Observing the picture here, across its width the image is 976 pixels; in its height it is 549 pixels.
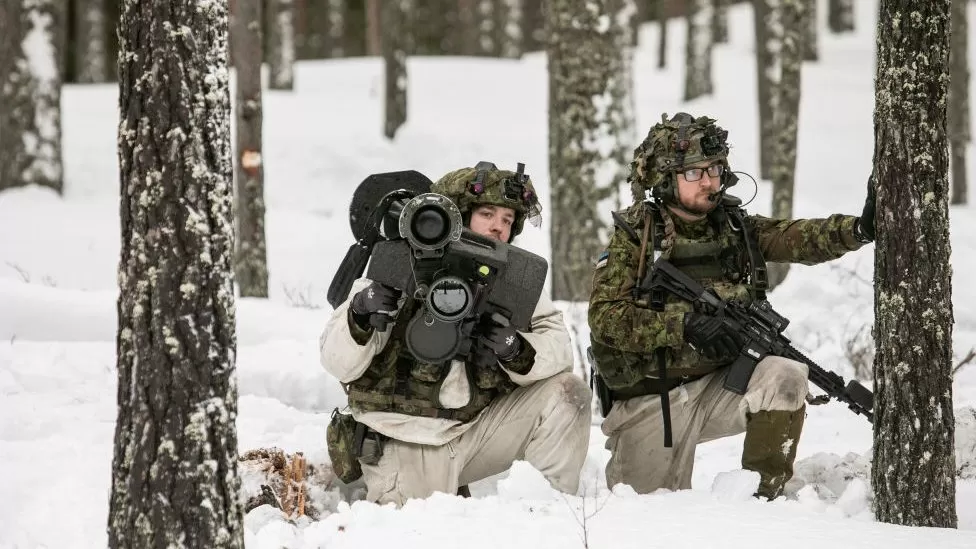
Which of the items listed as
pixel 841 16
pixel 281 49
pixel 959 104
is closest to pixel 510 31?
pixel 841 16

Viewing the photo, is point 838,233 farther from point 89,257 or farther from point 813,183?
point 813,183

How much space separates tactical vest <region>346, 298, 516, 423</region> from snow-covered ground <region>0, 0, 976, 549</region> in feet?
1.75

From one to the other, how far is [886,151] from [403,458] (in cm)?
225

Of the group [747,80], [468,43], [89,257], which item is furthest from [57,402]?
[468,43]

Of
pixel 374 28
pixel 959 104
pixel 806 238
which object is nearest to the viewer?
pixel 806 238

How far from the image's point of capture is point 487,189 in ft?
15.4

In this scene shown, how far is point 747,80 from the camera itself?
21.3 m

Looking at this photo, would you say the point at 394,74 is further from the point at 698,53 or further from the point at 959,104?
the point at 959,104

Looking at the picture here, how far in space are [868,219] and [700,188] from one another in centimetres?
77

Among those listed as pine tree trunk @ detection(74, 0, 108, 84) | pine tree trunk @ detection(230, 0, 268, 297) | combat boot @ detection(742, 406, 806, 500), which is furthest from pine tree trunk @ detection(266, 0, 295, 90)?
combat boot @ detection(742, 406, 806, 500)

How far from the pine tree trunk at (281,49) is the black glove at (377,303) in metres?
14.9

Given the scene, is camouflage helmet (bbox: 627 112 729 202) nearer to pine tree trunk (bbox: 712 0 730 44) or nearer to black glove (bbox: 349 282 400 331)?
black glove (bbox: 349 282 400 331)

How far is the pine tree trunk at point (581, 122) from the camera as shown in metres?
8.07

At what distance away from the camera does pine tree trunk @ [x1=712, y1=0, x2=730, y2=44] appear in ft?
83.3
